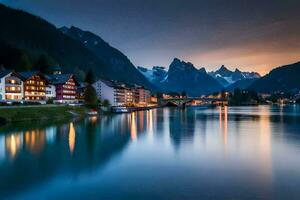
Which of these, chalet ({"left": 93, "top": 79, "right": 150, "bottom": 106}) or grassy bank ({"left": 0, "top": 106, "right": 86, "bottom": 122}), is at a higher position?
chalet ({"left": 93, "top": 79, "right": 150, "bottom": 106})

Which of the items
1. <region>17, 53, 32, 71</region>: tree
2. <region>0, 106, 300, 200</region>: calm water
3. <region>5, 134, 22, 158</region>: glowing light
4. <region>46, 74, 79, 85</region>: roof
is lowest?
<region>0, 106, 300, 200</region>: calm water

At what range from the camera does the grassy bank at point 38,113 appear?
49594 mm

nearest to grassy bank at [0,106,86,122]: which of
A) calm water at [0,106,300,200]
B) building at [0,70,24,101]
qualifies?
building at [0,70,24,101]

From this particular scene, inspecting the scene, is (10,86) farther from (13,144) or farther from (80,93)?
(13,144)

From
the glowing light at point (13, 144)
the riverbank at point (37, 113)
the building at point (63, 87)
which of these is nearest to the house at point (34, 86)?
the building at point (63, 87)

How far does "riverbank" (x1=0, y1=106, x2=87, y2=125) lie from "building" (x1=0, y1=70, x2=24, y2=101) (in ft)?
30.8

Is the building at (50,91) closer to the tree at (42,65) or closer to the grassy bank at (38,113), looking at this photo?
the grassy bank at (38,113)

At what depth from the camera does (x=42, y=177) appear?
17.0 meters

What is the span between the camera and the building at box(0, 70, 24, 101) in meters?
62.8

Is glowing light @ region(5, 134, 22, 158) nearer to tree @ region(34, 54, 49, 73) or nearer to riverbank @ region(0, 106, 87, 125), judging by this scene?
riverbank @ region(0, 106, 87, 125)

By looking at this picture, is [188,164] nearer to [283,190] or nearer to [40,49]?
[283,190]

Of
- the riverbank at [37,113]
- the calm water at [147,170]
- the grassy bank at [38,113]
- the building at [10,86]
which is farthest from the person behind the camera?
the building at [10,86]

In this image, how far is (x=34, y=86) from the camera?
2899 inches

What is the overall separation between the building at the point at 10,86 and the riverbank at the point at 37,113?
9401 millimetres
